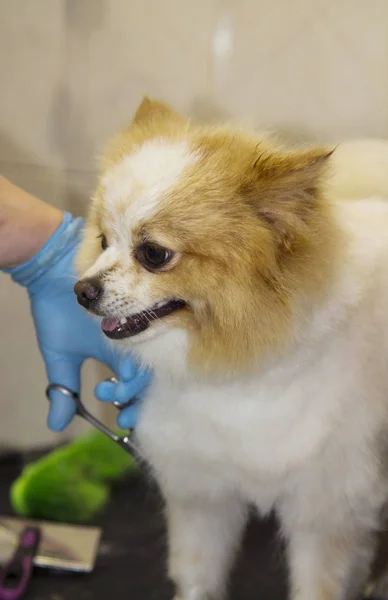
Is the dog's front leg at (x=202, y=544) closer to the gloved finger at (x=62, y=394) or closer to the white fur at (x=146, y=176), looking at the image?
the gloved finger at (x=62, y=394)

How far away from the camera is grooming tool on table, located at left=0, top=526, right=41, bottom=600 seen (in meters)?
0.94

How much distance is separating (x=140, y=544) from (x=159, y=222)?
680 millimetres

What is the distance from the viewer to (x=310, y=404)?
2.20 feet

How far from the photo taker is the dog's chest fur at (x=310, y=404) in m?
0.66

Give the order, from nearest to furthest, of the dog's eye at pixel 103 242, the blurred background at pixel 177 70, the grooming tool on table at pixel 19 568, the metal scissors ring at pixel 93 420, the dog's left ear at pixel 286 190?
1. the dog's left ear at pixel 286 190
2. the dog's eye at pixel 103 242
3. the metal scissors ring at pixel 93 420
4. the grooming tool on table at pixel 19 568
5. the blurred background at pixel 177 70

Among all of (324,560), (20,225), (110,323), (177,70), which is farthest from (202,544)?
(177,70)

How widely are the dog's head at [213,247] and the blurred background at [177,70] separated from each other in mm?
434

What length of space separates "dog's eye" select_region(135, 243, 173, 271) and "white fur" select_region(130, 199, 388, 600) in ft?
0.27

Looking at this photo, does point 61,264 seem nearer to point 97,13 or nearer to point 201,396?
point 201,396

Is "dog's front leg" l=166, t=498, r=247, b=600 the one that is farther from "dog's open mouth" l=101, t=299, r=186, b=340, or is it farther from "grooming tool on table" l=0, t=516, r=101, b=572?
"dog's open mouth" l=101, t=299, r=186, b=340

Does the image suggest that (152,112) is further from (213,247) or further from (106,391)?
(106,391)

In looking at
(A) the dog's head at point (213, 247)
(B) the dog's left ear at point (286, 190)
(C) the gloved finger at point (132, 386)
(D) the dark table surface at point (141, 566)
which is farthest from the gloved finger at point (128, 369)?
(D) the dark table surface at point (141, 566)

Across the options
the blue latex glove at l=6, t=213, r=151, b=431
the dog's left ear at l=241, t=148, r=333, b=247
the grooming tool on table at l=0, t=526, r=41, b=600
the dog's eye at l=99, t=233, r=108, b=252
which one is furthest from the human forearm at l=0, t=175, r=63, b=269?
the grooming tool on table at l=0, t=526, r=41, b=600

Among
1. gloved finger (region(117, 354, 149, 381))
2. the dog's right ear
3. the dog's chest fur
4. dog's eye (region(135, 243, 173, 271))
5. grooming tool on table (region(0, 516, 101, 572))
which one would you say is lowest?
grooming tool on table (region(0, 516, 101, 572))
